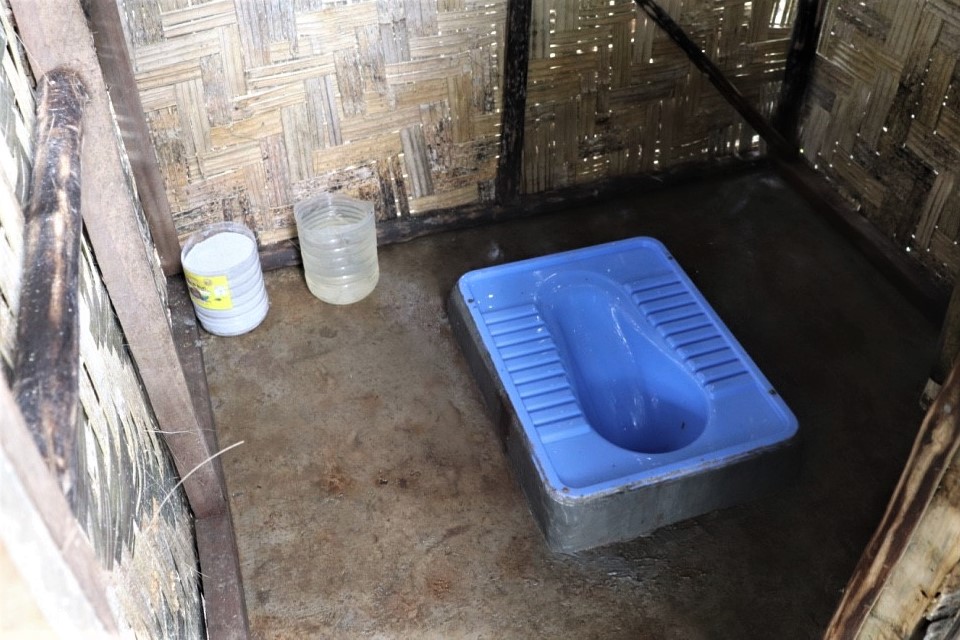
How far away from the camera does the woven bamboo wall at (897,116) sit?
251cm

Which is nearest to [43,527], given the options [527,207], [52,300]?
[52,300]

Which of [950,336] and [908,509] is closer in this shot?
[908,509]

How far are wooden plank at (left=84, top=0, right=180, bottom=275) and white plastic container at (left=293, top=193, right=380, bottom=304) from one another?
378 mm

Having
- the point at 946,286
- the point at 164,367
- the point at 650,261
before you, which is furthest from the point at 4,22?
the point at 946,286

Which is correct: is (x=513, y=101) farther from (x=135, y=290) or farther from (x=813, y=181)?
(x=135, y=290)

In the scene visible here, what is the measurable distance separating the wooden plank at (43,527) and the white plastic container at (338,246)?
1.88 metres

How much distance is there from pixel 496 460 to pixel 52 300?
154 cm

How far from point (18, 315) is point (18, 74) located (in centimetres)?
53

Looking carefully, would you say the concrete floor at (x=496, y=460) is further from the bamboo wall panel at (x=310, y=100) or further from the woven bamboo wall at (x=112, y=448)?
the woven bamboo wall at (x=112, y=448)

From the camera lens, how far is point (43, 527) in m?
0.69

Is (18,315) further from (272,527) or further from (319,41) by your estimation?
(319,41)

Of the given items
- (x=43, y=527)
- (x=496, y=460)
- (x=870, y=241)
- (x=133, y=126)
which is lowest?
(x=496, y=460)

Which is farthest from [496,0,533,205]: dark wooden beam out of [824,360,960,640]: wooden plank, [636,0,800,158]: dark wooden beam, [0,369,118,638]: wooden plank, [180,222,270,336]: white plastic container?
[0,369,118,638]: wooden plank

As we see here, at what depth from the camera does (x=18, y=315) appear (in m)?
0.87
